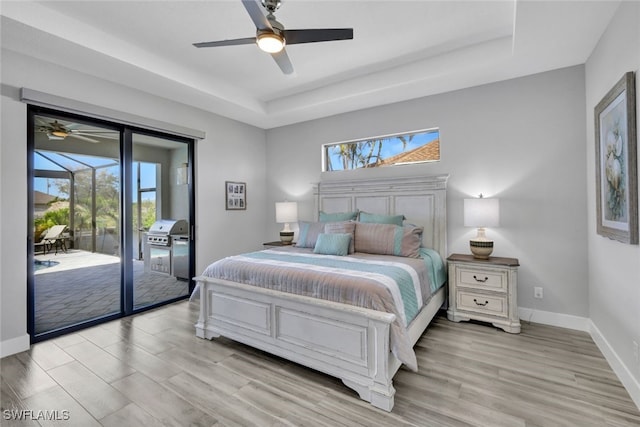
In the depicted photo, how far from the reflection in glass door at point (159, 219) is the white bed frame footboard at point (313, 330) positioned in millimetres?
1398

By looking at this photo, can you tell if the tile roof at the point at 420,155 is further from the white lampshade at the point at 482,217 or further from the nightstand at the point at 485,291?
the nightstand at the point at 485,291

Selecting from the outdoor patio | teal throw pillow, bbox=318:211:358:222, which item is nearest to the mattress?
teal throw pillow, bbox=318:211:358:222

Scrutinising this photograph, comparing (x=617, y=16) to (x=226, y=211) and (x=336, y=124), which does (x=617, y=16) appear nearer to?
(x=336, y=124)

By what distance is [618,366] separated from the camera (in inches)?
84.0

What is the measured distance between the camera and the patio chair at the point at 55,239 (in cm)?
294

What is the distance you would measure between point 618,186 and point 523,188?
1156 millimetres

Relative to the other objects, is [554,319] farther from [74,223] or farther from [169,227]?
[74,223]

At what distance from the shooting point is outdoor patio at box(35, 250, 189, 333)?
9.59ft

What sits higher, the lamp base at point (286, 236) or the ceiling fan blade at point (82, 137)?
the ceiling fan blade at point (82, 137)

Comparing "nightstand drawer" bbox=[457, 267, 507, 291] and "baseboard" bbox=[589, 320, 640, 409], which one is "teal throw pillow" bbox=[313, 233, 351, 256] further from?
"baseboard" bbox=[589, 320, 640, 409]

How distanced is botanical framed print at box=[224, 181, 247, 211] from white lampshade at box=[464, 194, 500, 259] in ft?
11.1

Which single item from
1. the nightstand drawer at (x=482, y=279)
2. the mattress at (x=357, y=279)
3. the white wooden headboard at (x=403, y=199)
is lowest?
the nightstand drawer at (x=482, y=279)

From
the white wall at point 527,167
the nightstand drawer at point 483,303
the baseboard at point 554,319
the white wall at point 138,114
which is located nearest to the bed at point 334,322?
the nightstand drawer at point 483,303

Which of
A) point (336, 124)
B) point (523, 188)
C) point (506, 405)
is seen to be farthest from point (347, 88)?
point (506, 405)
